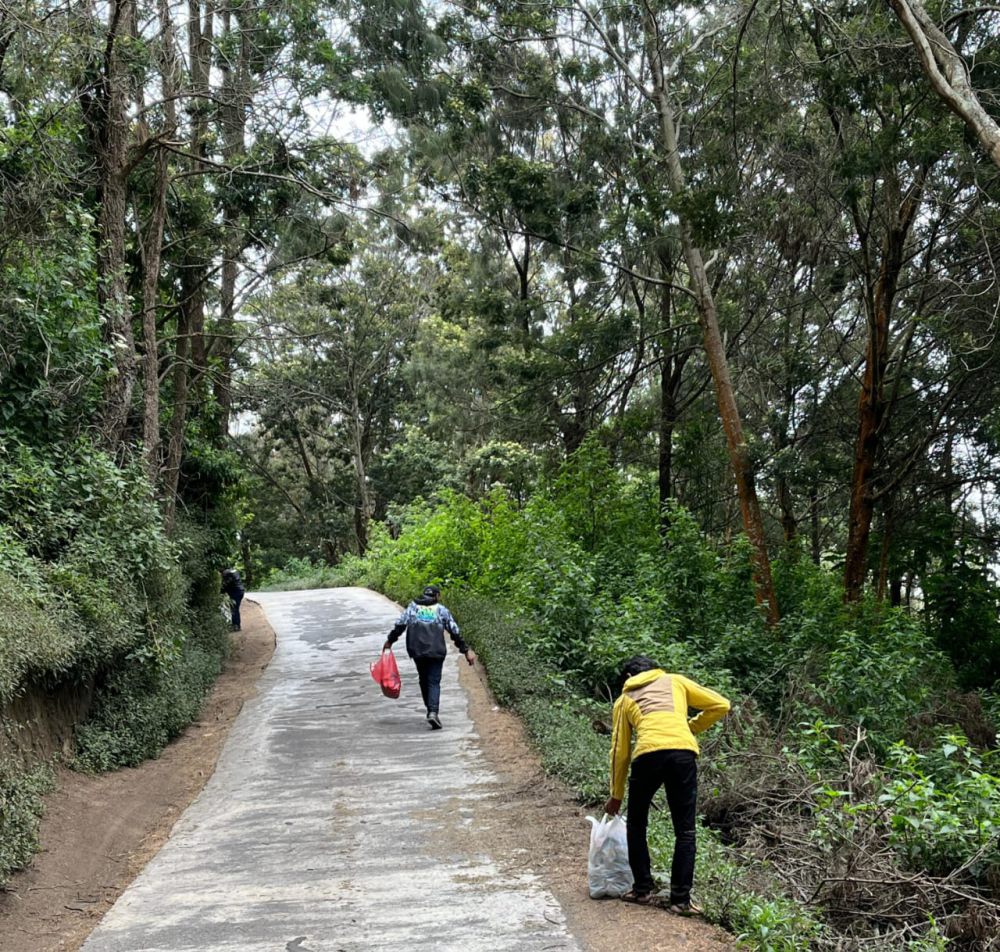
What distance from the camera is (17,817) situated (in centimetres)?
682

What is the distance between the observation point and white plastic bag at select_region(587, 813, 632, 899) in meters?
5.75

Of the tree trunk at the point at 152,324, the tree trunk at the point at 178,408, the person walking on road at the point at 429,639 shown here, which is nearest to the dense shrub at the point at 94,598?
the tree trunk at the point at 152,324

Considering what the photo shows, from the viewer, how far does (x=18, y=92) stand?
1084 centimetres

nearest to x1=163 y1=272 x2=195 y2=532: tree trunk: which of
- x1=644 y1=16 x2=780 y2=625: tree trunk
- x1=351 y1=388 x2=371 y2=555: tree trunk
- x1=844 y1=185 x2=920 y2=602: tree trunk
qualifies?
x1=644 y1=16 x2=780 y2=625: tree trunk

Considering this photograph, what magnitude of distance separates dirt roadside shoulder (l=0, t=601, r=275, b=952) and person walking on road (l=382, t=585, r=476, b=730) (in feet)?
8.35

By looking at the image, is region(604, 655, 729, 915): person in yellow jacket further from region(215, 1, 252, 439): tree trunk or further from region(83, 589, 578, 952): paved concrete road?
region(215, 1, 252, 439): tree trunk

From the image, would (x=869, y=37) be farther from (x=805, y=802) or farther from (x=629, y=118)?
(x=805, y=802)

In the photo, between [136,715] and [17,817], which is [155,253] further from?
[17,817]

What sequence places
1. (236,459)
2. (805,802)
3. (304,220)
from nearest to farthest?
(805,802)
(304,220)
(236,459)

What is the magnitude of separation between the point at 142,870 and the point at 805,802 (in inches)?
201

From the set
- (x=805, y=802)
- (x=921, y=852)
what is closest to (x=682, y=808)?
(x=921, y=852)

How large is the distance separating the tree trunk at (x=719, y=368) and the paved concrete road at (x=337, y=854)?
6.35 metres

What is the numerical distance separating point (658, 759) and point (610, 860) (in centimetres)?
83

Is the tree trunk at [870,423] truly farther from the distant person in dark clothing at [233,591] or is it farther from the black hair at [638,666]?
the distant person in dark clothing at [233,591]
